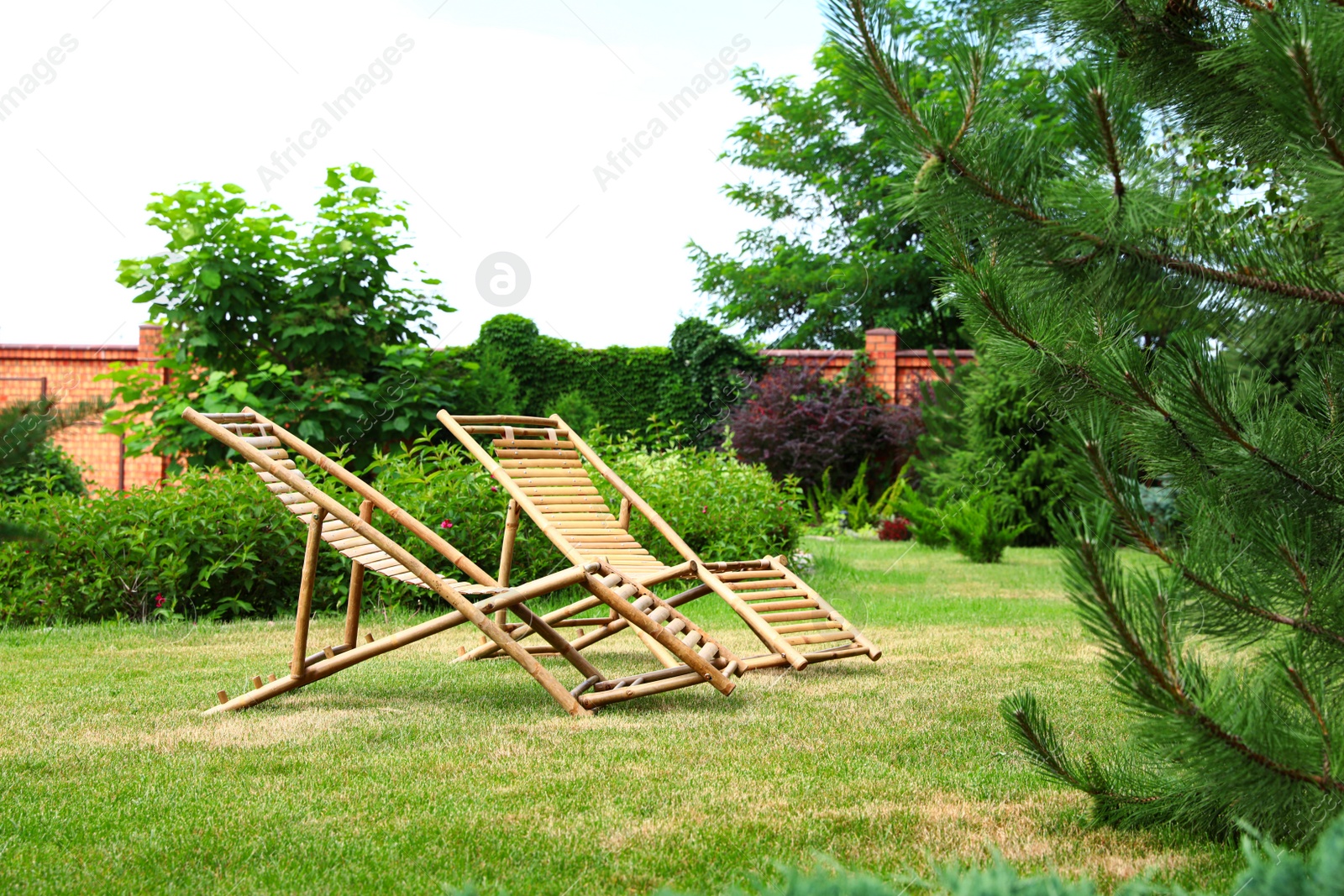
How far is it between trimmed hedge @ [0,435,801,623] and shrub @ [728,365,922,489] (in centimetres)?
665

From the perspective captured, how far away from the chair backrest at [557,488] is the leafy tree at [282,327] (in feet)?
8.62

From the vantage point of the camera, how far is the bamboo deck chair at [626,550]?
481cm

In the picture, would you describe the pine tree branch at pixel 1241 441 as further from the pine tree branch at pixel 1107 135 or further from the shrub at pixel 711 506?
the shrub at pixel 711 506

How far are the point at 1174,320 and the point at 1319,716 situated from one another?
88cm

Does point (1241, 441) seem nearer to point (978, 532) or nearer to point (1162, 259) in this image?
point (1162, 259)

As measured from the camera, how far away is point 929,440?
1342 centimetres

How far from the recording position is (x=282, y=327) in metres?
8.45

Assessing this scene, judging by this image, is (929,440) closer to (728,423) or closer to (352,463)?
(728,423)

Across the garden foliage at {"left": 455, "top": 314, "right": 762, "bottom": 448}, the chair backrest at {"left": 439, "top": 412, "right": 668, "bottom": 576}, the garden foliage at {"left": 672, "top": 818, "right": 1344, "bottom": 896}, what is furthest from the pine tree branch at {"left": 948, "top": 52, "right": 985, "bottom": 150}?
the garden foliage at {"left": 455, "top": 314, "right": 762, "bottom": 448}

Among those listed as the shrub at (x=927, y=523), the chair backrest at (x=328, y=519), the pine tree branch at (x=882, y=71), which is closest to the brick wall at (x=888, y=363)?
the shrub at (x=927, y=523)

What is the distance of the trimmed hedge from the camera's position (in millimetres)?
6234

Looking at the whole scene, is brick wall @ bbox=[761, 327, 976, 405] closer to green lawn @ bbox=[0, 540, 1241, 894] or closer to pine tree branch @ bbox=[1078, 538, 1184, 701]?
green lawn @ bbox=[0, 540, 1241, 894]

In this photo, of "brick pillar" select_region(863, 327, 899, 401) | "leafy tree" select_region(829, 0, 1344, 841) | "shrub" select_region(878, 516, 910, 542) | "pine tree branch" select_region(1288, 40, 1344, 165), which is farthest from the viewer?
"brick pillar" select_region(863, 327, 899, 401)

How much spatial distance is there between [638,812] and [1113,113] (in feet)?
6.17
